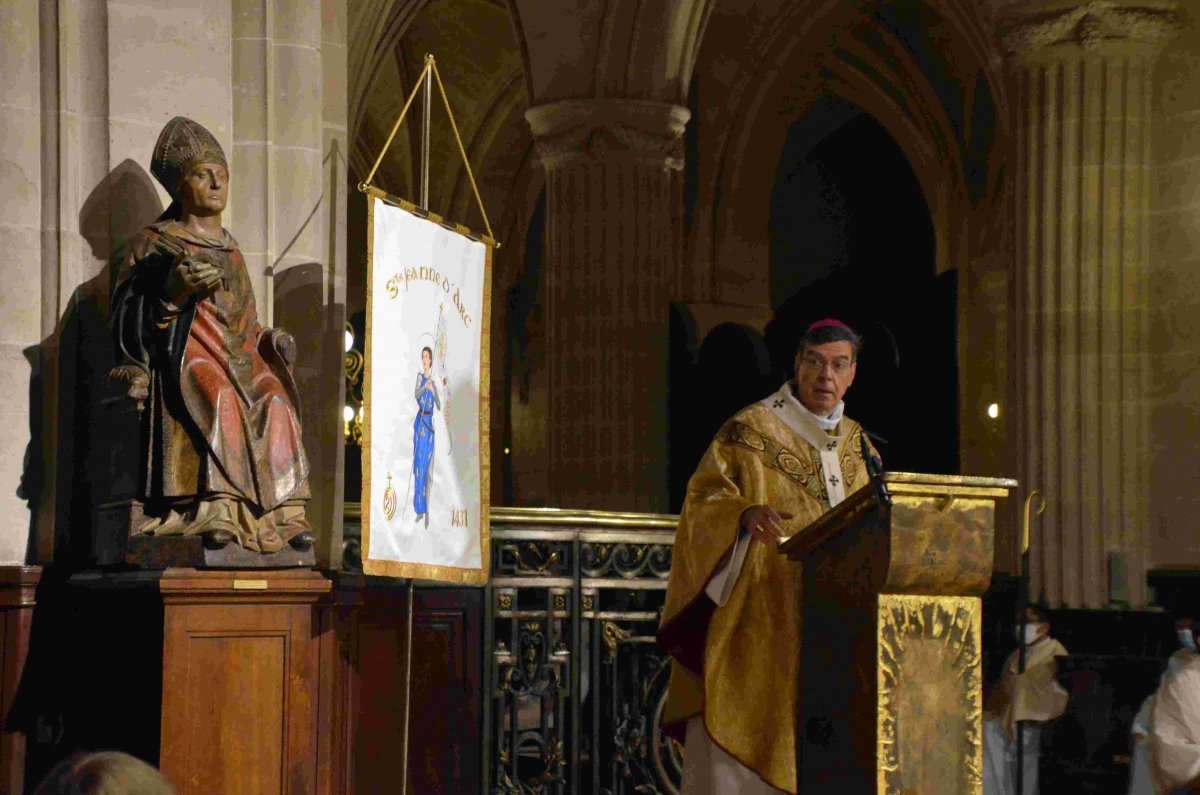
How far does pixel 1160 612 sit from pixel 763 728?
569 centimetres

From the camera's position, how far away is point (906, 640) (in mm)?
5094

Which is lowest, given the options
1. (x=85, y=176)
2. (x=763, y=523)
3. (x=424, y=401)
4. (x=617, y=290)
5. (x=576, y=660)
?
(x=576, y=660)

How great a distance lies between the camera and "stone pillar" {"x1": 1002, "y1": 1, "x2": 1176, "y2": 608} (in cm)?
1120

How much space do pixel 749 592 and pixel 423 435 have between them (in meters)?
1.16

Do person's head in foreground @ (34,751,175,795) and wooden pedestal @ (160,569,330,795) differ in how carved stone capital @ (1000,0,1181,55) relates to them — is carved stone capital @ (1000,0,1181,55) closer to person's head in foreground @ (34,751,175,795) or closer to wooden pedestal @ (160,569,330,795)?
wooden pedestal @ (160,569,330,795)

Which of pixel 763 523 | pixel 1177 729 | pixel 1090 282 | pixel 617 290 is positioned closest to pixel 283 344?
pixel 763 523

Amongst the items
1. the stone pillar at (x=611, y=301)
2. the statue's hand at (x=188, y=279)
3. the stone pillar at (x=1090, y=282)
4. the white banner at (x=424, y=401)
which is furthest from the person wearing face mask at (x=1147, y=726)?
the stone pillar at (x=611, y=301)

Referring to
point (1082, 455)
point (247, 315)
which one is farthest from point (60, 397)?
point (1082, 455)

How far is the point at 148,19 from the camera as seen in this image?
631 cm

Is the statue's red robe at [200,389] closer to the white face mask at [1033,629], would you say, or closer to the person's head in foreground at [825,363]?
the person's head in foreground at [825,363]

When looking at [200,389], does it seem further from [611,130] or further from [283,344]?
Result: [611,130]

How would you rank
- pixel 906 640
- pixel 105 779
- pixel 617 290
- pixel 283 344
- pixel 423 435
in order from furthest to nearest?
pixel 617 290
pixel 423 435
pixel 283 344
pixel 906 640
pixel 105 779

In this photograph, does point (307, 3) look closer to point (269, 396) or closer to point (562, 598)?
point (269, 396)

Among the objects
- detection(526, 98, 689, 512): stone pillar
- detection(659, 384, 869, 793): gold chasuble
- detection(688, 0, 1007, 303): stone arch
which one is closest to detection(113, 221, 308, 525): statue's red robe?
detection(659, 384, 869, 793): gold chasuble
